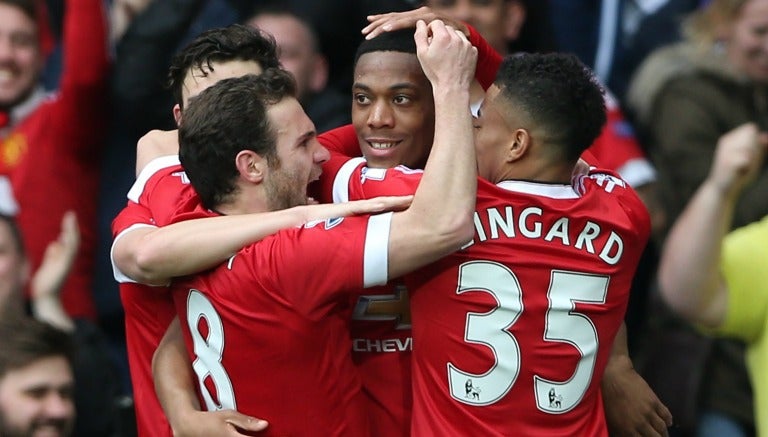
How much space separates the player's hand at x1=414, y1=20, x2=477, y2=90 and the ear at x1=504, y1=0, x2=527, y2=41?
6.82 feet

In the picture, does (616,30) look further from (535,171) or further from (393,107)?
(535,171)

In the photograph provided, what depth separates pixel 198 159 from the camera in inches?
156

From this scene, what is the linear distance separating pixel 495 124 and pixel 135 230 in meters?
0.92

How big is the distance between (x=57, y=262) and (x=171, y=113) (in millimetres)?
685

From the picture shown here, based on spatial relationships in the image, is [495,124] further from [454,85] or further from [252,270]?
[252,270]

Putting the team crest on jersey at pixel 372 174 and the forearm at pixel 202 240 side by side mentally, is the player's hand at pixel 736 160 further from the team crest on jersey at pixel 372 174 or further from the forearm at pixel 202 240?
the forearm at pixel 202 240

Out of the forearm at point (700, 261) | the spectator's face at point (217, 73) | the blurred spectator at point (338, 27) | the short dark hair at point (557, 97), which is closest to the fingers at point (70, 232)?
the blurred spectator at point (338, 27)

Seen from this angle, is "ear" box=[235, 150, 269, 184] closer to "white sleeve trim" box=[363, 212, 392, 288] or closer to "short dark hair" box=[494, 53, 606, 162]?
"white sleeve trim" box=[363, 212, 392, 288]

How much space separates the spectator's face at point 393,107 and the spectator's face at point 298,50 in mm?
1695

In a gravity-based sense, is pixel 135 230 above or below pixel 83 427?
above

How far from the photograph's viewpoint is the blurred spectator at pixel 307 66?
19.6 feet

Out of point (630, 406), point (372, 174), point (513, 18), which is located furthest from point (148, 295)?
point (513, 18)

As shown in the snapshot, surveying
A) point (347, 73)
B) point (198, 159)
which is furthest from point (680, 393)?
point (198, 159)

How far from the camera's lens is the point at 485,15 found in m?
5.85
